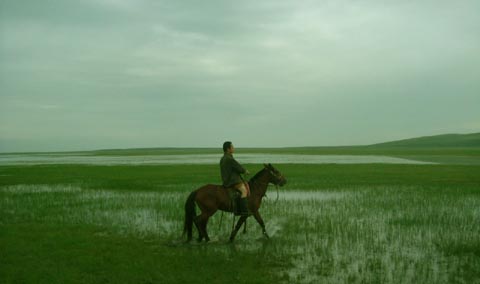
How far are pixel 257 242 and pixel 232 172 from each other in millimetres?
1859

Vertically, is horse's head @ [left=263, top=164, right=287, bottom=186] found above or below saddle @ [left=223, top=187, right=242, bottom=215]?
above

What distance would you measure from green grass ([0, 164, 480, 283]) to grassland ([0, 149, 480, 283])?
23mm

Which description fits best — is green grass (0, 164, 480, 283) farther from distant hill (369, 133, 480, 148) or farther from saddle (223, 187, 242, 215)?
distant hill (369, 133, 480, 148)

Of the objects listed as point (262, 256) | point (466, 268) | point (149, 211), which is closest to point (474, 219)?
point (466, 268)

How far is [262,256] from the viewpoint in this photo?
9.07 m

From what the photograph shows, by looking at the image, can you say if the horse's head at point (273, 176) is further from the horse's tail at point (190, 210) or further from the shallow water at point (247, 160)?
the shallow water at point (247, 160)

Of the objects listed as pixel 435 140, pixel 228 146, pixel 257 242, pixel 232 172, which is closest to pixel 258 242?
pixel 257 242

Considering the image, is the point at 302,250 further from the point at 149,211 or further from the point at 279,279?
the point at 149,211

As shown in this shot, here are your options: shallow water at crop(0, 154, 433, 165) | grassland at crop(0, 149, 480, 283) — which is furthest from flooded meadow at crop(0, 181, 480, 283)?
shallow water at crop(0, 154, 433, 165)

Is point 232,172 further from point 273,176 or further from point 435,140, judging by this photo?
point 435,140

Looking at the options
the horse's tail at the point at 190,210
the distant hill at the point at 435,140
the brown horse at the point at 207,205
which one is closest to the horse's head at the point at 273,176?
the brown horse at the point at 207,205

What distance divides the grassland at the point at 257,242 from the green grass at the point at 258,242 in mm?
23

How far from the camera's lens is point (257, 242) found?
10508 mm

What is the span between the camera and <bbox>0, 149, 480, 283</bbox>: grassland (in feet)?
25.5
